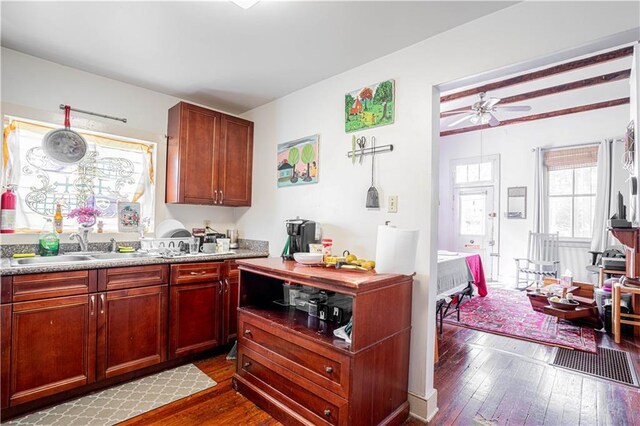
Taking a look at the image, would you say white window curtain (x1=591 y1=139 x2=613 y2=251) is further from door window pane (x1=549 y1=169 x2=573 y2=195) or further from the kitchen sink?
the kitchen sink

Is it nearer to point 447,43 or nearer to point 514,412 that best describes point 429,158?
point 447,43

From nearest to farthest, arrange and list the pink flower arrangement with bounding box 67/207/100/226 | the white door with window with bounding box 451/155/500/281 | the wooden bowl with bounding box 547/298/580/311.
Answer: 1. the pink flower arrangement with bounding box 67/207/100/226
2. the wooden bowl with bounding box 547/298/580/311
3. the white door with window with bounding box 451/155/500/281

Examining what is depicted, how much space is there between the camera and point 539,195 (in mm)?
5438

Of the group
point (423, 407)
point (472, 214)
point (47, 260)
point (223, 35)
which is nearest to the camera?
point (423, 407)

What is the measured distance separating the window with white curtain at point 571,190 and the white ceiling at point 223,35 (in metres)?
4.81

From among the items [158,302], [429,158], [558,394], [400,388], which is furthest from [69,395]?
[558,394]

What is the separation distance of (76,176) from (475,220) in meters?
6.40

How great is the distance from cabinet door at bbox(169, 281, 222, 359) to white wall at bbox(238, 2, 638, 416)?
2.54ft

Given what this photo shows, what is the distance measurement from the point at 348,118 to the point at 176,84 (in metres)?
1.69

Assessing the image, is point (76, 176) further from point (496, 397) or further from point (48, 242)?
point (496, 397)

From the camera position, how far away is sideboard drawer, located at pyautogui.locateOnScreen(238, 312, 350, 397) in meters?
1.59

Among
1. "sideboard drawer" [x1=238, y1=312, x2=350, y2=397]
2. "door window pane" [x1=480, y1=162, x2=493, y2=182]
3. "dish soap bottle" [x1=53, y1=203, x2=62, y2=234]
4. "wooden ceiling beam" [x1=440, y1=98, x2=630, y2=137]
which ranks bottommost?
"sideboard drawer" [x1=238, y1=312, x2=350, y2=397]

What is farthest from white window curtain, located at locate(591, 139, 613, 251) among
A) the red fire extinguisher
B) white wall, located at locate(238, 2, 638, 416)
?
the red fire extinguisher

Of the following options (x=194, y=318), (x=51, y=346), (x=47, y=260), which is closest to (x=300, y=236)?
(x=194, y=318)
